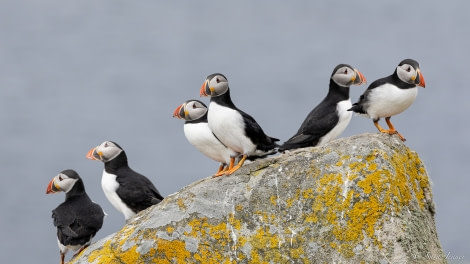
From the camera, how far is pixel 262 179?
6473 millimetres

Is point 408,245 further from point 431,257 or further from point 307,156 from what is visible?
point 307,156

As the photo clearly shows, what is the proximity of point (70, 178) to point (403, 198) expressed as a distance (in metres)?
4.28

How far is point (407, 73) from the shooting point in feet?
25.0

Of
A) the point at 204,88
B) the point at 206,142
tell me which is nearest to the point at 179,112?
the point at 206,142

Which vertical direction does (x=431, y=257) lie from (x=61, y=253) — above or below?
below

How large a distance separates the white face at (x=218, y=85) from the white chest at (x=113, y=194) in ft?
7.01

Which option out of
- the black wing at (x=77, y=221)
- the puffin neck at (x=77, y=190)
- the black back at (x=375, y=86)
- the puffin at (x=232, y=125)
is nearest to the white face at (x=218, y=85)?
the puffin at (x=232, y=125)

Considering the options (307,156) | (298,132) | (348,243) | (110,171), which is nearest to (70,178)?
(110,171)

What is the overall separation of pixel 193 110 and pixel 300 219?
10.0ft

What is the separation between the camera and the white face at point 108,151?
29.7 feet

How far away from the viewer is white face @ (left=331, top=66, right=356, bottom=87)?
27.5ft

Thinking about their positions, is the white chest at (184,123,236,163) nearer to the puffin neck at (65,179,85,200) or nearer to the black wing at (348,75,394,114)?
the puffin neck at (65,179,85,200)

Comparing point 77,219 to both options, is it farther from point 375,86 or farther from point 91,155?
point 375,86

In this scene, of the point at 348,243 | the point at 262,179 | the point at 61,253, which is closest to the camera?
the point at 348,243
